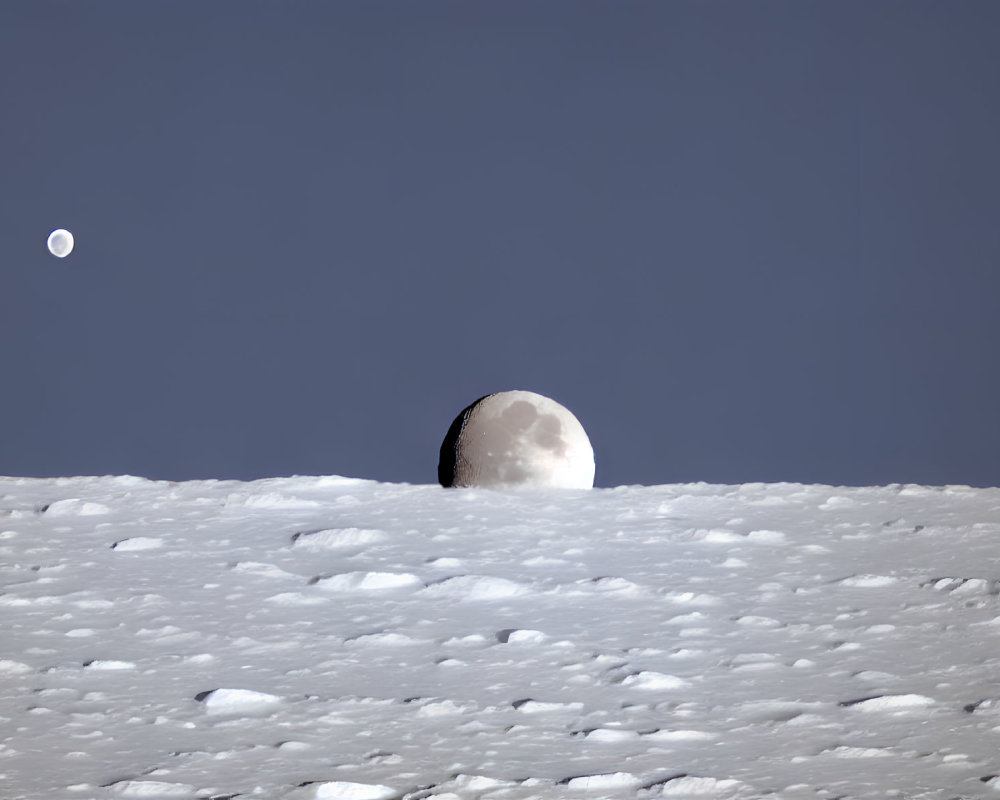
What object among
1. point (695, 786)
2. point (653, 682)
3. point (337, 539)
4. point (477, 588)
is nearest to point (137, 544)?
point (337, 539)

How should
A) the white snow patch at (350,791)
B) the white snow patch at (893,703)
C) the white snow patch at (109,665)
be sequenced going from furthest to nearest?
1. the white snow patch at (109,665)
2. the white snow patch at (893,703)
3. the white snow patch at (350,791)

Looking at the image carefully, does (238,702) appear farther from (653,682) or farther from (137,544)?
(137,544)

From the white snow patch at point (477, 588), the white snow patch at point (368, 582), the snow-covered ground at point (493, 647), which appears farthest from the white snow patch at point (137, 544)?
the white snow patch at point (477, 588)

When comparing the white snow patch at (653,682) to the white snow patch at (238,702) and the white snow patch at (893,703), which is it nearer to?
the white snow patch at (893,703)

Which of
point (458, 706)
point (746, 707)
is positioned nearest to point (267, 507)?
point (458, 706)

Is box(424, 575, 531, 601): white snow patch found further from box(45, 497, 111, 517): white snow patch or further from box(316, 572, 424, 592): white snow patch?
box(45, 497, 111, 517): white snow patch

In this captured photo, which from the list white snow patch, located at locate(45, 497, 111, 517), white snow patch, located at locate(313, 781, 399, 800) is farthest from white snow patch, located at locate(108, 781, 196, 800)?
white snow patch, located at locate(45, 497, 111, 517)

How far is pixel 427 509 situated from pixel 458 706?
2.58 meters

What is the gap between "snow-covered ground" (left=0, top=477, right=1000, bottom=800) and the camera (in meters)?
2.30

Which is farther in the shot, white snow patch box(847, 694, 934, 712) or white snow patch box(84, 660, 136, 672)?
white snow patch box(84, 660, 136, 672)

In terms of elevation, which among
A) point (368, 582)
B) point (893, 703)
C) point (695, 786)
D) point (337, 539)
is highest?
point (337, 539)

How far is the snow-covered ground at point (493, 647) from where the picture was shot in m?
2.30

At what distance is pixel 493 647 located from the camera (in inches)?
127

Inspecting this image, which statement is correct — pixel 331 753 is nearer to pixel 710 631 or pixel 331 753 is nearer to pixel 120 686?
pixel 120 686
